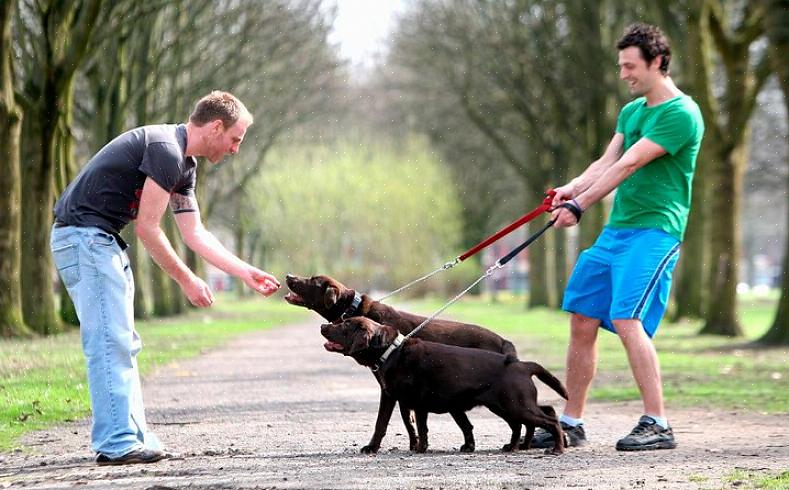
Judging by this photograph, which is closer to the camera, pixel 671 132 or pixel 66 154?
pixel 671 132

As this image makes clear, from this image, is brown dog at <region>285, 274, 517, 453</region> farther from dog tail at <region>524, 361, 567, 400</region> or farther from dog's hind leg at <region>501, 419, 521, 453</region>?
dog's hind leg at <region>501, 419, 521, 453</region>

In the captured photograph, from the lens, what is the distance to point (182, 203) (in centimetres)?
823

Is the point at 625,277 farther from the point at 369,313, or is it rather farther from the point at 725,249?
the point at 725,249

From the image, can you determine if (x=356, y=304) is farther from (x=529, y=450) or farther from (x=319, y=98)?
(x=319, y=98)

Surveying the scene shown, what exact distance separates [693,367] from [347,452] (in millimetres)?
10050

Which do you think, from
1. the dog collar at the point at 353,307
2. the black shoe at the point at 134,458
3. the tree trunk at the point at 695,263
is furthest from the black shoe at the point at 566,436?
the tree trunk at the point at 695,263

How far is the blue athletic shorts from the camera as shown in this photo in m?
8.62

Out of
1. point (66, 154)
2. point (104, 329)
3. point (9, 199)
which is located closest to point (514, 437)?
point (104, 329)

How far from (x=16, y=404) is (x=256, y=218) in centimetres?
4520

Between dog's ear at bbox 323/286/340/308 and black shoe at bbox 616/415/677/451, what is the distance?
211 centimetres

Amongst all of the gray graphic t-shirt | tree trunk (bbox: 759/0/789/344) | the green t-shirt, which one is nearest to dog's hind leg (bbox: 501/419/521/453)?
the green t-shirt

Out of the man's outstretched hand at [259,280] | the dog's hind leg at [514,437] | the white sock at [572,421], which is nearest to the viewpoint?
the man's outstretched hand at [259,280]

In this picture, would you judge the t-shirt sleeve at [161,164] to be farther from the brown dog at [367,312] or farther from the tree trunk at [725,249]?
the tree trunk at [725,249]

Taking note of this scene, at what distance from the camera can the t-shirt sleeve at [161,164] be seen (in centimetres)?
761
